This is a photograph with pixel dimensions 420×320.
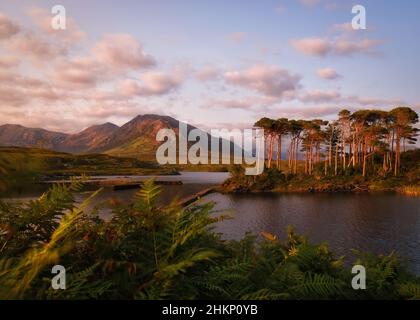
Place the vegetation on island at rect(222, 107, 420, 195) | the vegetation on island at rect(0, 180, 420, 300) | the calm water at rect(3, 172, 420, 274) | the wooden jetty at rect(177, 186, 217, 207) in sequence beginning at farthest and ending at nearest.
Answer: the vegetation on island at rect(222, 107, 420, 195) → the calm water at rect(3, 172, 420, 274) → the wooden jetty at rect(177, 186, 217, 207) → the vegetation on island at rect(0, 180, 420, 300)

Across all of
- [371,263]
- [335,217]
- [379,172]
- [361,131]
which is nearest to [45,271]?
[371,263]

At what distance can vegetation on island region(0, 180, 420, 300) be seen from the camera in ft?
6.40

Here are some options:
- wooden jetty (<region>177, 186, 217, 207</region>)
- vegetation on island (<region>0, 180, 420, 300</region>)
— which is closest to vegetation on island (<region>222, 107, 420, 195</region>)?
wooden jetty (<region>177, 186, 217, 207</region>)

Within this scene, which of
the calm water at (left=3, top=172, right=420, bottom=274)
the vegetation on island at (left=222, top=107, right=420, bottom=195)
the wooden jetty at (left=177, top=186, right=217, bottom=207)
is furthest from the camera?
the vegetation on island at (left=222, top=107, right=420, bottom=195)

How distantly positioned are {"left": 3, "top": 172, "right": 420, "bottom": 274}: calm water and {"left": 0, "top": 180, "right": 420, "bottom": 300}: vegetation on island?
15011 mm

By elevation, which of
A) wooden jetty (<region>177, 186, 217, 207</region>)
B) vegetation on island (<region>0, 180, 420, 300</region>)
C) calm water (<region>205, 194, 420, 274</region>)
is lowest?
calm water (<region>205, 194, 420, 274</region>)

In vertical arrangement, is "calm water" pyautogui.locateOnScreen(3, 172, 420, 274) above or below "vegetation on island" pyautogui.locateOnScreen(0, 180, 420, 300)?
below

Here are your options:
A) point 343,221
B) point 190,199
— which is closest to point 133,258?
point 343,221

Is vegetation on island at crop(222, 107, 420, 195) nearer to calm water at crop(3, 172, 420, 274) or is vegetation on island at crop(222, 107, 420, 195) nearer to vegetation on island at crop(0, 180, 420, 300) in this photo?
calm water at crop(3, 172, 420, 274)

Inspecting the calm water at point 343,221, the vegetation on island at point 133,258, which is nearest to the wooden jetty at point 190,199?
the vegetation on island at point 133,258

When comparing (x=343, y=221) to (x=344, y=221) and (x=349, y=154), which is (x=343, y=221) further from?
(x=349, y=154)

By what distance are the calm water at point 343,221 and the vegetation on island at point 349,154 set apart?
12.3 metres

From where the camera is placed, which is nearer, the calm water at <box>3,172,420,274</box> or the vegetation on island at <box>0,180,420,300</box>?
the vegetation on island at <box>0,180,420,300</box>
